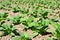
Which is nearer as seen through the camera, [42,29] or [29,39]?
[29,39]

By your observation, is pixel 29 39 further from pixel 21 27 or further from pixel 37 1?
pixel 37 1

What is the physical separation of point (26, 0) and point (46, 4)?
60.3 inches

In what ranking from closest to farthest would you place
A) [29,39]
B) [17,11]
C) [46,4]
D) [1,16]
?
[29,39] → [1,16] → [17,11] → [46,4]

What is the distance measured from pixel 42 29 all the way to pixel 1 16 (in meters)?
1.68

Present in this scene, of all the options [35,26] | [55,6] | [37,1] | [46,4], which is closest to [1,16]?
[35,26]

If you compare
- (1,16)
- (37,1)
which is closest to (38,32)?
(1,16)

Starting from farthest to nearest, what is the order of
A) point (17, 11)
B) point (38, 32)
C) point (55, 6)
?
point (55, 6) → point (17, 11) → point (38, 32)

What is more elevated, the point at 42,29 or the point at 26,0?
the point at 42,29

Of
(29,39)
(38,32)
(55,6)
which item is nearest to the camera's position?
(29,39)

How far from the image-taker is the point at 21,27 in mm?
5238

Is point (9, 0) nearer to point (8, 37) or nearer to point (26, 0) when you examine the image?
point (26, 0)

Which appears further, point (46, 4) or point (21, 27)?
point (46, 4)

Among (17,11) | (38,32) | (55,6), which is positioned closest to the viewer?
(38,32)

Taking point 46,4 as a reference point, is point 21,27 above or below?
above
